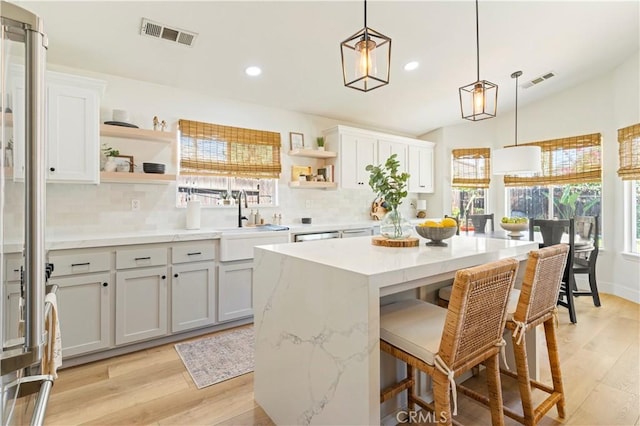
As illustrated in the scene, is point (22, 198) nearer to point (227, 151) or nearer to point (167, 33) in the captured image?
point (167, 33)

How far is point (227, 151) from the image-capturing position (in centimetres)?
381

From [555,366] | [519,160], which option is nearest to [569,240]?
[519,160]

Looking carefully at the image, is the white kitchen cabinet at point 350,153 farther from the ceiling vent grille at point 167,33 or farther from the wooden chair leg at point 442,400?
the wooden chair leg at point 442,400

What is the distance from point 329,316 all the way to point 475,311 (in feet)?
1.92

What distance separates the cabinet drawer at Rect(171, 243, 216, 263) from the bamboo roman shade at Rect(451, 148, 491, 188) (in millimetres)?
4404

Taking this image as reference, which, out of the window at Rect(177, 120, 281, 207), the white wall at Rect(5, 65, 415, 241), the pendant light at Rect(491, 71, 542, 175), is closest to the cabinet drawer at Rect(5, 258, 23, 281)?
the white wall at Rect(5, 65, 415, 241)

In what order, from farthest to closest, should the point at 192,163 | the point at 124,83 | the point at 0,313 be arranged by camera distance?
the point at 192,163, the point at 124,83, the point at 0,313

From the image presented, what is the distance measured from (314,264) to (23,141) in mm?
1081

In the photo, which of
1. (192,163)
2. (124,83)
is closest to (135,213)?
(192,163)

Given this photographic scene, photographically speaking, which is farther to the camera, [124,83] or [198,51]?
[124,83]

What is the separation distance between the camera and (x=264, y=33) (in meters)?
2.82

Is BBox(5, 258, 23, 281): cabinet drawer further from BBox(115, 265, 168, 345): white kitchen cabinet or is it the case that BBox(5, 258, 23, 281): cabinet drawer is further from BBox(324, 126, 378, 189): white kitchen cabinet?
BBox(324, 126, 378, 189): white kitchen cabinet

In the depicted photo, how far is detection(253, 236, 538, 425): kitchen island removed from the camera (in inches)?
50.0

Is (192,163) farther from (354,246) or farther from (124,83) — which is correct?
(354,246)
